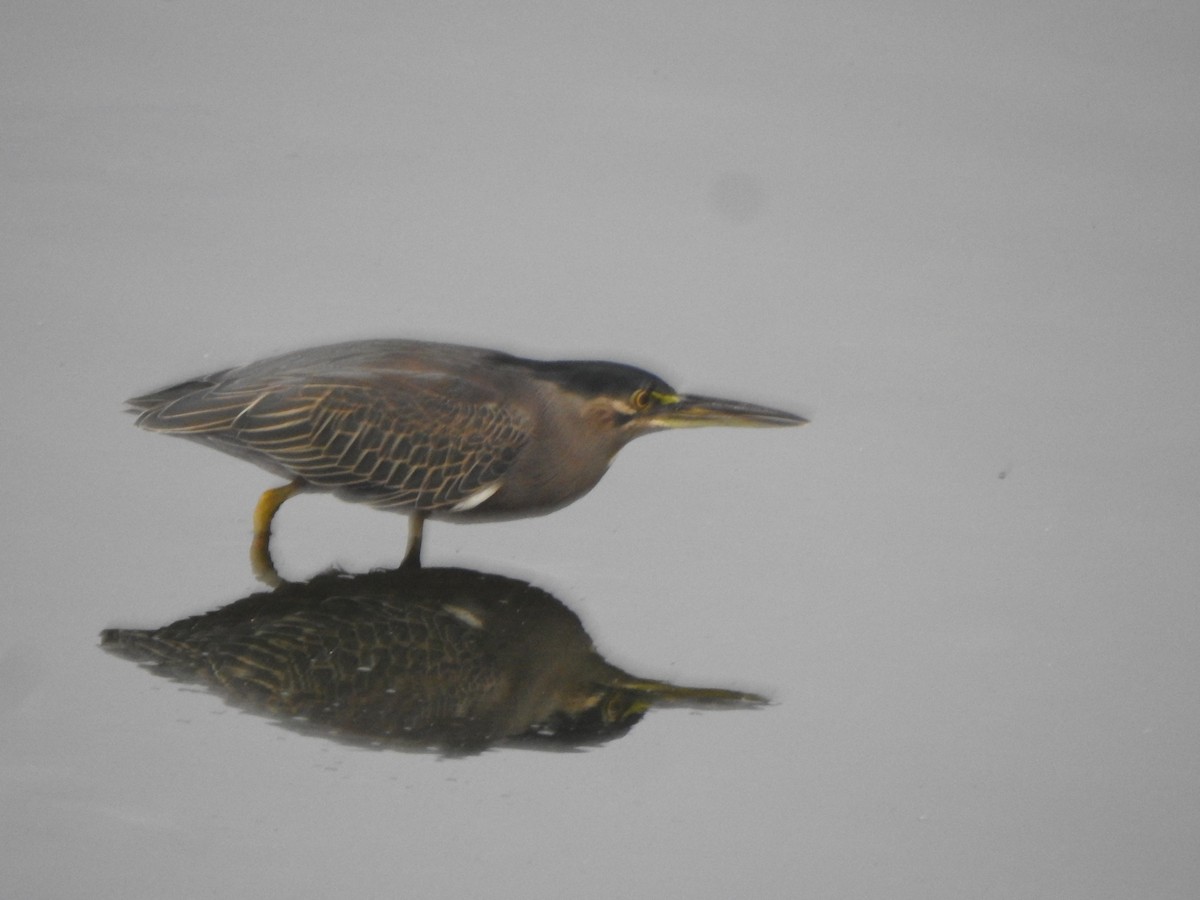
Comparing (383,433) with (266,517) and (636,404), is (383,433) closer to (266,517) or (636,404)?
(266,517)

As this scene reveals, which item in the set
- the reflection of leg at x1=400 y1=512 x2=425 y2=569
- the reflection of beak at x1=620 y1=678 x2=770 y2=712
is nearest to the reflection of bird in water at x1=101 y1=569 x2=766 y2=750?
the reflection of beak at x1=620 y1=678 x2=770 y2=712

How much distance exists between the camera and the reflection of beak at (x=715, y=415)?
6766 millimetres

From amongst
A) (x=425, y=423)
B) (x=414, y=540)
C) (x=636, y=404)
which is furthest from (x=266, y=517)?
(x=636, y=404)

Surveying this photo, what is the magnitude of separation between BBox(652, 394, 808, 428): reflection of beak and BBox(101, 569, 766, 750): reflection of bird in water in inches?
32.7

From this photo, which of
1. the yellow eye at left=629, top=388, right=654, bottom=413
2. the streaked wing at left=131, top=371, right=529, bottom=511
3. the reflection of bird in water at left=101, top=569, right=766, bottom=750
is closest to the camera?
the reflection of bird in water at left=101, top=569, right=766, bottom=750

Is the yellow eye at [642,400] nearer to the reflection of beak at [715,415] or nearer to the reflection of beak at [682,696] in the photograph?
the reflection of beak at [715,415]

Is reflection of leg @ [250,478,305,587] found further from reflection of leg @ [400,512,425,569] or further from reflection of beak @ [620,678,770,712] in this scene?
reflection of beak @ [620,678,770,712]

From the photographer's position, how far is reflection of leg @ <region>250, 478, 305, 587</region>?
6.47 metres

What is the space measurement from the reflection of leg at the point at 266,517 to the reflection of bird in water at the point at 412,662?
0.25 metres

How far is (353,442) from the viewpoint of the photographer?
6.46m

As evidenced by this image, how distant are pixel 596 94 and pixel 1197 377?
369cm

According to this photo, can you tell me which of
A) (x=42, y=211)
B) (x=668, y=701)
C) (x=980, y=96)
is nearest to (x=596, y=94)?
(x=980, y=96)

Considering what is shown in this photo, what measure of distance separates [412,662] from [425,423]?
3.24ft

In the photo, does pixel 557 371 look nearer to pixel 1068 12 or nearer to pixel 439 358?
pixel 439 358
